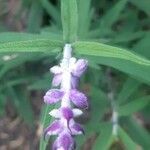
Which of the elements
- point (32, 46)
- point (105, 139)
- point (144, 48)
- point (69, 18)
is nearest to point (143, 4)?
point (144, 48)

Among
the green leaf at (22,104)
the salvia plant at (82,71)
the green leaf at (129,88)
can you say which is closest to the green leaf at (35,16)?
the salvia plant at (82,71)

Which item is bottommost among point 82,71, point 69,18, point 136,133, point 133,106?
point 136,133

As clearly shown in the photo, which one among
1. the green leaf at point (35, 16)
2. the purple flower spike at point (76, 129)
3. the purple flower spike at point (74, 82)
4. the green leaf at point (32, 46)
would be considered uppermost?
the green leaf at point (35, 16)

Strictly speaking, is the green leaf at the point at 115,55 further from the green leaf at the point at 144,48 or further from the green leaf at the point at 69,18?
the green leaf at the point at 144,48

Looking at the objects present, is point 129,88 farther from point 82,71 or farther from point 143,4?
point 82,71

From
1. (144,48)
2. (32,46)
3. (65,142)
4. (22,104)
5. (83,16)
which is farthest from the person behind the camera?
(22,104)

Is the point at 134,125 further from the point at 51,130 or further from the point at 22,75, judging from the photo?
the point at 51,130

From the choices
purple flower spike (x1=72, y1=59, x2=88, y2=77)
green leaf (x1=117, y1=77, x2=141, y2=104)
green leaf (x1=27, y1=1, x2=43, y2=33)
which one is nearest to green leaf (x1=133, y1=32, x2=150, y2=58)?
green leaf (x1=117, y1=77, x2=141, y2=104)

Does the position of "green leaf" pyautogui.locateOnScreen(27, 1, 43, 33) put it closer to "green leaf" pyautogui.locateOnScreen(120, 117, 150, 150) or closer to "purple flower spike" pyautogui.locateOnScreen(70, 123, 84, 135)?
"green leaf" pyautogui.locateOnScreen(120, 117, 150, 150)
